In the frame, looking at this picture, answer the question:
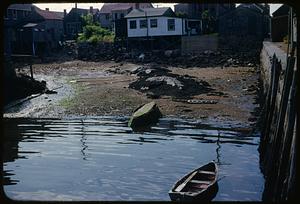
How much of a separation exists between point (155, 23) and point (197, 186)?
1957 inches

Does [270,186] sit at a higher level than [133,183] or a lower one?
higher

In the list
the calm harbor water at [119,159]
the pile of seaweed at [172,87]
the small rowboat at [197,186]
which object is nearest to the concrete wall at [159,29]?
the pile of seaweed at [172,87]

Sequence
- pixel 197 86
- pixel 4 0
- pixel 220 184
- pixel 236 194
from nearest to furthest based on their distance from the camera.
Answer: pixel 4 0 < pixel 236 194 < pixel 220 184 < pixel 197 86

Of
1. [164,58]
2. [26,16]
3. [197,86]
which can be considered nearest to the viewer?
[197,86]

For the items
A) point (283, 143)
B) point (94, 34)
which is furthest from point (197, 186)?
point (94, 34)

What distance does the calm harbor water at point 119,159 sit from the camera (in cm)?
1234

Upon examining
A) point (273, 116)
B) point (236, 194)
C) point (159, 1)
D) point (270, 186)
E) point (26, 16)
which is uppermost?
point (26, 16)

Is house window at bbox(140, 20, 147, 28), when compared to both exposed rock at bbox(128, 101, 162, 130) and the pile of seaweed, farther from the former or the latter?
exposed rock at bbox(128, 101, 162, 130)

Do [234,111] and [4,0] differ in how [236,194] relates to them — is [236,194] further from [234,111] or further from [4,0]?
[234,111]

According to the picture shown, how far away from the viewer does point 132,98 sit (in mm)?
28219

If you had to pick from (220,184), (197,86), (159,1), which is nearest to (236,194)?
(220,184)

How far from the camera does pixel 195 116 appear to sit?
2269cm

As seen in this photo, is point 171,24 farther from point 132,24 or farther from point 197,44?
point 132,24

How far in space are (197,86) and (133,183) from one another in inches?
744
